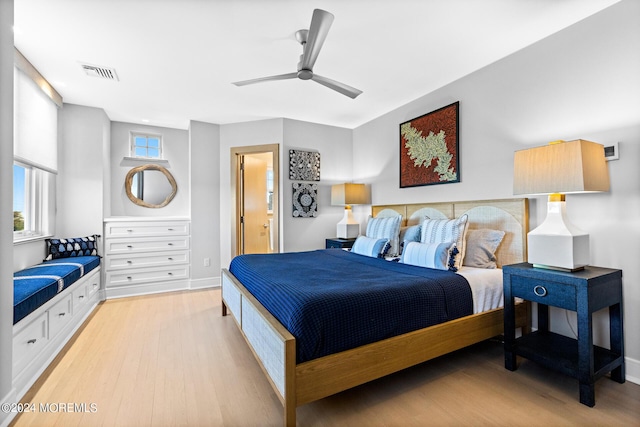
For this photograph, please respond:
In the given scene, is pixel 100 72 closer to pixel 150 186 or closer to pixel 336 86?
pixel 150 186

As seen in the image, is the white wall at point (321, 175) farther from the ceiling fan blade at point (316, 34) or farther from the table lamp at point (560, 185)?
the table lamp at point (560, 185)

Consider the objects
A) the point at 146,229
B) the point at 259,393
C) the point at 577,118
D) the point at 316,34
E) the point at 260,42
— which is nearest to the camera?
the point at 259,393

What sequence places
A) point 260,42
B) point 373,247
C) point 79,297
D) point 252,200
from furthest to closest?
1. point 252,200
2. point 373,247
3. point 79,297
4. point 260,42

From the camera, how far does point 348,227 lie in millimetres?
4496

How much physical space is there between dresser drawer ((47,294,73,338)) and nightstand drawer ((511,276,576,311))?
357 cm

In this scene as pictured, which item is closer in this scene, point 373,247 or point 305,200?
point 373,247

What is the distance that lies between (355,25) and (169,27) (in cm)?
143

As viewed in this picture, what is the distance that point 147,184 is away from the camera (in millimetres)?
4750

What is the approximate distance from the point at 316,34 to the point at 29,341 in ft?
→ 9.41

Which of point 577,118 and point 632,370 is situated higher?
point 577,118

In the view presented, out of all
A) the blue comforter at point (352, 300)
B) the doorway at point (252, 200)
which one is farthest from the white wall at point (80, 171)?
the blue comforter at point (352, 300)

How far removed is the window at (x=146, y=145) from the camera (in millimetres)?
4715

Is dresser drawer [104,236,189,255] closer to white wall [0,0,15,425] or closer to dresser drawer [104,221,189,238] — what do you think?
dresser drawer [104,221,189,238]

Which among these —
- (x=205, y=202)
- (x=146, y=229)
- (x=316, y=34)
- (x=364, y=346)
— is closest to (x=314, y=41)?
(x=316, y=34)
